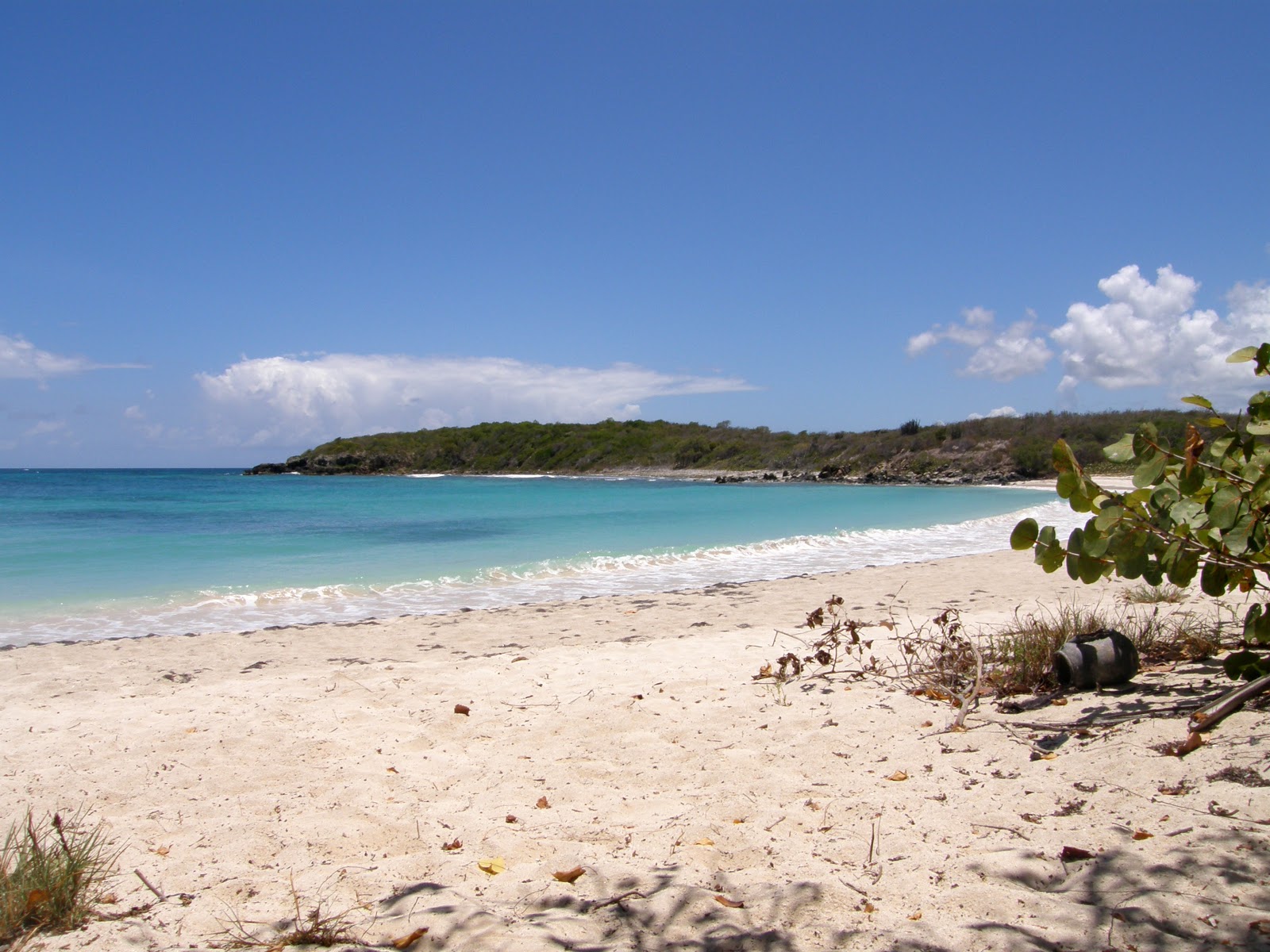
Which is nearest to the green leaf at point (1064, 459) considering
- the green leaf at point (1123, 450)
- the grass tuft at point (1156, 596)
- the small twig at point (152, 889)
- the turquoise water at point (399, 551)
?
the green leaf at point (1123, 450)

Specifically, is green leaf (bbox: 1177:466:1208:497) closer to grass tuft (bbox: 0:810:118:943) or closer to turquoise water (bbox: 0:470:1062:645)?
grass tuft (bbox: 0:810:118:943)

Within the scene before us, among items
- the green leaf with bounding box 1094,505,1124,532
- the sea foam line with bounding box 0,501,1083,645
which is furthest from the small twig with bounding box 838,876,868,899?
the sea foam line with bounding box 0,501,1083,645

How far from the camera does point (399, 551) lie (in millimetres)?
17109

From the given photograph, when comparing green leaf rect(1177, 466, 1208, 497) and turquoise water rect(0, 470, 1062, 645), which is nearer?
green leaf rect(1177, 466, 1208, 497)

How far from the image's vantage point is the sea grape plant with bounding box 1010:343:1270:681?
3.52 m

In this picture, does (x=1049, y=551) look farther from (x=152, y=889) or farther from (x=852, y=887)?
(x=152, y=889)

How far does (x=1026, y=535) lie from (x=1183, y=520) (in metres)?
0.67

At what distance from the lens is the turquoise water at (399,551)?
36.6 ft

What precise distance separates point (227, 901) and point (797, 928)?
2026 millimetres

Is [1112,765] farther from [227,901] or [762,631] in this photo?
[762,631]

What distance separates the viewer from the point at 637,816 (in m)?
3.60

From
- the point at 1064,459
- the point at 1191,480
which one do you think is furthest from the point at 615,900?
the point at 1191,480

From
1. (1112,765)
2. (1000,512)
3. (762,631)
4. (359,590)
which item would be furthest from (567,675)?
(1000,512)

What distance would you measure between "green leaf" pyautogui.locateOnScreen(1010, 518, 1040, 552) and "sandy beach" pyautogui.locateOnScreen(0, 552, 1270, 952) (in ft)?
3.17
